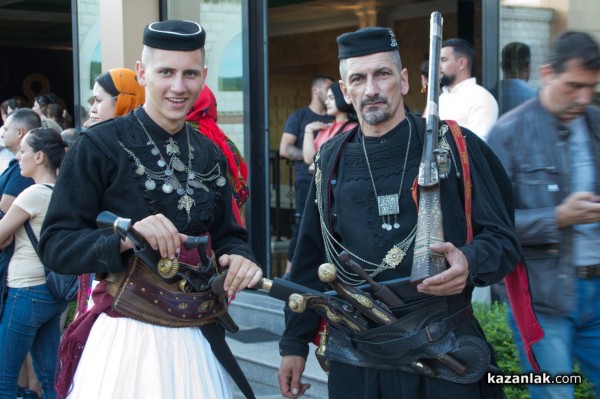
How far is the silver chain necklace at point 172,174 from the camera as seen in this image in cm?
315

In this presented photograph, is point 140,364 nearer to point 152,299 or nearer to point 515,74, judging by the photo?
point 152,299

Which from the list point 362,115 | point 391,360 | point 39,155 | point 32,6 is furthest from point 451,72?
point 32,6

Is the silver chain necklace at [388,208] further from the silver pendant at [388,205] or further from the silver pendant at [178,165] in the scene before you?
the silver pendant at [178,165]

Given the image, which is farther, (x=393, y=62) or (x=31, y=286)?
(x=31, y=286)

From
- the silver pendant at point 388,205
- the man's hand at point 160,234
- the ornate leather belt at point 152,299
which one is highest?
the silver pendant at point 388,205

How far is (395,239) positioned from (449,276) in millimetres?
364

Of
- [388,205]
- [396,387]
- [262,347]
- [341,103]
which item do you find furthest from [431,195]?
[262,347]

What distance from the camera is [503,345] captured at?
4832mm

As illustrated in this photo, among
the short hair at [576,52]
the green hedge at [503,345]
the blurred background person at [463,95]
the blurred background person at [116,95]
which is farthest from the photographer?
the blurred background person at [463,95]

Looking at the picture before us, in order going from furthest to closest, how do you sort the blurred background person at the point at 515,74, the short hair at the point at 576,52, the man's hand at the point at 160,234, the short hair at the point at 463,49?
1. the short hair at the point at 463,49
2. the blurred background person at the point at 515,74
3. the short hair at the point at 576,52
4. the man's hand at the point at 160,234

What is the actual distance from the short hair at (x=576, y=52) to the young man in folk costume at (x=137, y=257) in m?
1.41

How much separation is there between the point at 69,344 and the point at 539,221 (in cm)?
182

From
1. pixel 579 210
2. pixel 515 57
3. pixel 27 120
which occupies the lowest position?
pixel 579 210

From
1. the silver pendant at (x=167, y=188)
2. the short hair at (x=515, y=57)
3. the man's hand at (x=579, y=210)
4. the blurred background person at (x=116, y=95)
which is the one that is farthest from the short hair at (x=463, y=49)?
the silver pendant at (x=167, y=188)
